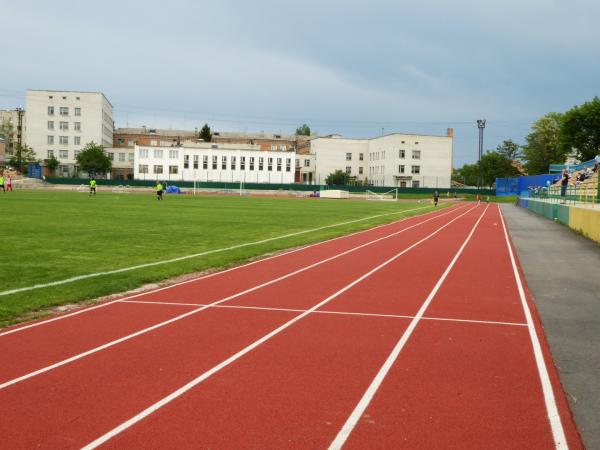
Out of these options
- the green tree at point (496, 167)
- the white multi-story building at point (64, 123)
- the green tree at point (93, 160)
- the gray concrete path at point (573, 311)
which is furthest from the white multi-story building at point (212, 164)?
the gray concrete path at point (573, 311)

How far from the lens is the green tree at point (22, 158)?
9381cm

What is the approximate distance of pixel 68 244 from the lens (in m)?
15.5

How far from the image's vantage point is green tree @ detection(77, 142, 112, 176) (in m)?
92.2

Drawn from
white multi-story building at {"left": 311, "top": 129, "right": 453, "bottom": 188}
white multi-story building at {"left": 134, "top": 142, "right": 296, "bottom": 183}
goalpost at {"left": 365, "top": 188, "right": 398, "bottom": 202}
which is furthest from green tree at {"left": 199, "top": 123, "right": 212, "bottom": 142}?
goalpost at {"left": 365, "top": 188, "right": 398, "bottom": 202}

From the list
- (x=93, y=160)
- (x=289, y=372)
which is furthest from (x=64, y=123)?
(x=289, y=372)

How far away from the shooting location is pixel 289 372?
553 centimetres

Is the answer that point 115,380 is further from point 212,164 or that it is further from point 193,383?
point 212,164

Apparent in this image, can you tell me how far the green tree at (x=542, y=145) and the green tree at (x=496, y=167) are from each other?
9.47m

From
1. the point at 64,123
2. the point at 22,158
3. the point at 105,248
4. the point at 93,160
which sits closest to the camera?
the point at 105,248

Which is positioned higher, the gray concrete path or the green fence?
the green fence

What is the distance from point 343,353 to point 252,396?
Answer: 5.19ft

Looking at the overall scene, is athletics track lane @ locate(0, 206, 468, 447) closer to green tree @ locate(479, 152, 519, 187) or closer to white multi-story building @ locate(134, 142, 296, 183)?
white multi-story building @ locate(134, 142, 296, 183)

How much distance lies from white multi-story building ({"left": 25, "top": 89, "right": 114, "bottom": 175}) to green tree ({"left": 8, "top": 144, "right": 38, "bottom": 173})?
2262mm

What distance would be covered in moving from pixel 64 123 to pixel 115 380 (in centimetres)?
10437
